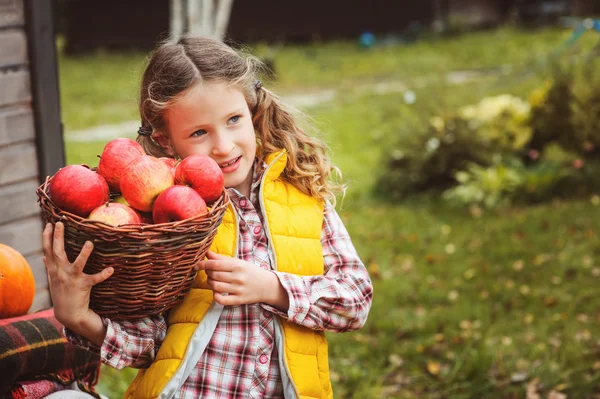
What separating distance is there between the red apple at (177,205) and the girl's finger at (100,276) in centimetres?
17

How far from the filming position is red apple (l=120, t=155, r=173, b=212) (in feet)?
6.05

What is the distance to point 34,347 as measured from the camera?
2.41 meters

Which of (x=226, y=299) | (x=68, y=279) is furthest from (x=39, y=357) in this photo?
(x=226, y=299)

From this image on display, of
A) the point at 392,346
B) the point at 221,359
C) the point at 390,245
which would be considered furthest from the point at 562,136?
the point at 221,359

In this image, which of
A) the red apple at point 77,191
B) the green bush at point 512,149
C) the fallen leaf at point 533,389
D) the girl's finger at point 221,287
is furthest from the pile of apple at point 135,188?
the green bush at point 512,149

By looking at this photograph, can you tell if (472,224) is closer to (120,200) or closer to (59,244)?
(120,200)

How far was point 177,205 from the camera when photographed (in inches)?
70.0

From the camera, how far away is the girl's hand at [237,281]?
6.54 feet

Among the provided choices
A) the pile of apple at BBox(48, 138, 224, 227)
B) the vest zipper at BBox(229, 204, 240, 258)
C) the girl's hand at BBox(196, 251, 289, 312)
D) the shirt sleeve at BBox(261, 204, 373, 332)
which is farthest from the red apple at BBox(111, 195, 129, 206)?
the shirt sleeve at BBox(261, 204, 373, 332)

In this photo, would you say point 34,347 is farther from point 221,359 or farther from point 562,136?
point 562,136

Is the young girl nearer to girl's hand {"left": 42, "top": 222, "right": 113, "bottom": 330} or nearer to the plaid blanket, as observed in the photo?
girl's hand {"left": 42, "top": 222, "right": 113, "bottom": 330}

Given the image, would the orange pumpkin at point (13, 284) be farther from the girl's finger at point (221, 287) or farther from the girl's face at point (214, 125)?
the girl's finger at point (221, 287)

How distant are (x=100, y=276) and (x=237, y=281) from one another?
39 cm

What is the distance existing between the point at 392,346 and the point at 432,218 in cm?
266
